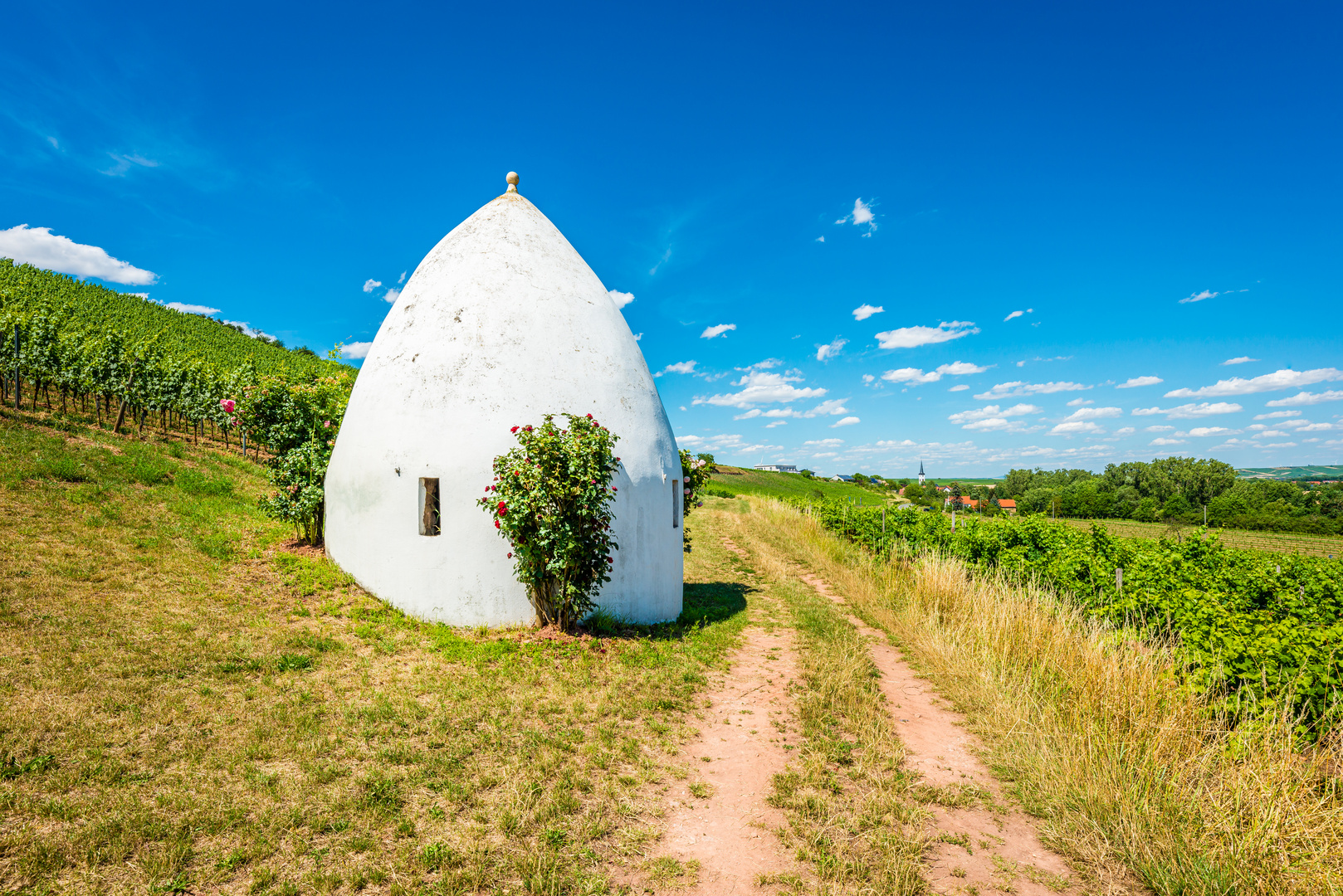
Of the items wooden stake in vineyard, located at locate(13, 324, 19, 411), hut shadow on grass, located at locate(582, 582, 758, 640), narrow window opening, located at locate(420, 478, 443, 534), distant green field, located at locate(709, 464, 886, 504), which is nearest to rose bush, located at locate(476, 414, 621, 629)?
hut shadow on grass, located at locate(582, 582, 758, 640)

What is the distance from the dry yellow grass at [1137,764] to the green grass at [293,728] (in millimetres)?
3470

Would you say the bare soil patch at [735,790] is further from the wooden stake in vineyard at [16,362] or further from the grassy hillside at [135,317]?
the grassy hillside at [135,317]

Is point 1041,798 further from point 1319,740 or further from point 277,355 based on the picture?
point 277,355

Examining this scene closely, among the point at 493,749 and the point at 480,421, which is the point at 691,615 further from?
the point at 493,749

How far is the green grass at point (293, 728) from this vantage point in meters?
3.96

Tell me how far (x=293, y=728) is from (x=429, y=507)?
13.1 ft

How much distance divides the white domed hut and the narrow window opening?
23 mm

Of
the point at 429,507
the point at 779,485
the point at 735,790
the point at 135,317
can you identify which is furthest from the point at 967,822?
A: the point at 135,317

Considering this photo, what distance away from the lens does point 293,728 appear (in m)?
5.69

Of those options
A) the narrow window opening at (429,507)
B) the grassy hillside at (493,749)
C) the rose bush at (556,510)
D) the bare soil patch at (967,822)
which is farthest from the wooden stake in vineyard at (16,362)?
the bare soil patch at (967,822)

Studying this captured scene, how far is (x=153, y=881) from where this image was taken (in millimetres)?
3635

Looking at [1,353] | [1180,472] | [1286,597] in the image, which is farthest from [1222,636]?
[1180,472]

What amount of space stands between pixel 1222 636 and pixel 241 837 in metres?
9.31

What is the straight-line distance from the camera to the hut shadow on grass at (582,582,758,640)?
30.4ft
